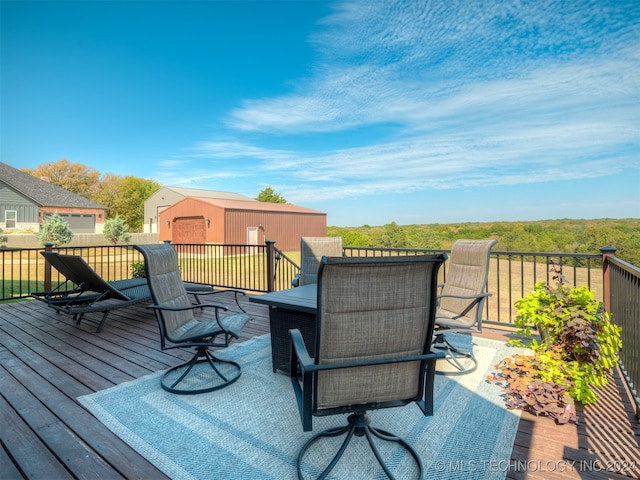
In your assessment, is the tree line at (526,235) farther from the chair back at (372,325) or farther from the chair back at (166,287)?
the chair back at (166,287)

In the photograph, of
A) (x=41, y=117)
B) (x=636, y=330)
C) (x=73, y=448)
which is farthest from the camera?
(x=41, y=117)

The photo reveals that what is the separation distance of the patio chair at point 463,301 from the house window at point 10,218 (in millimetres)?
28155

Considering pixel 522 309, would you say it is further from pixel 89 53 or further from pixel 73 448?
pixel 89 53

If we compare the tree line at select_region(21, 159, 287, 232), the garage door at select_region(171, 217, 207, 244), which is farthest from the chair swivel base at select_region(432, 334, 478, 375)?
the tree line at select_region(21, 159, 287, 232)

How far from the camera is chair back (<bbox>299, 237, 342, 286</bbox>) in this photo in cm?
423

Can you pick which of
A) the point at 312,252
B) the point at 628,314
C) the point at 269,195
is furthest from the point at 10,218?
the point at 628,314

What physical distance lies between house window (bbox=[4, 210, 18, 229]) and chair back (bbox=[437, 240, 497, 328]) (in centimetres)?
2816

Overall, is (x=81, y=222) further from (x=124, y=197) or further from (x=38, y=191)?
(x=124, y=197)

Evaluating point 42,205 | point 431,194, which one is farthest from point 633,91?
point 42,205

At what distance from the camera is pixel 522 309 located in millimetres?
2709

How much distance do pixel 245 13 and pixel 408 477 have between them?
424 inches

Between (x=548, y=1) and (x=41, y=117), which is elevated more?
(x=41, y=117)

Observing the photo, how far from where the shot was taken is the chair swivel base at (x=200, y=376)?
2.55m

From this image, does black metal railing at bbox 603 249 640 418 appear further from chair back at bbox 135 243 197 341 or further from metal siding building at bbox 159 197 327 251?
metal siding building at bbox 159 197 327 251
